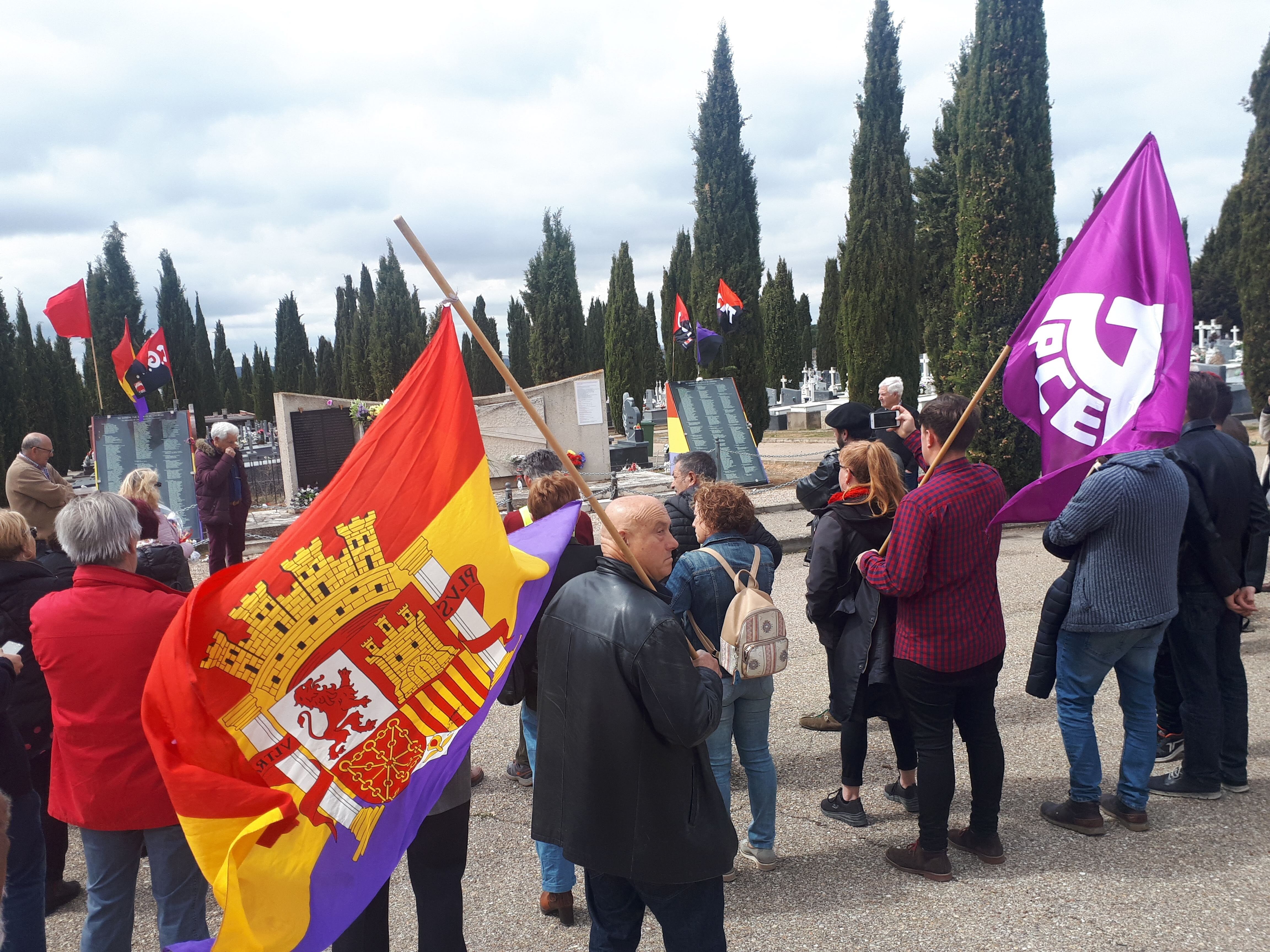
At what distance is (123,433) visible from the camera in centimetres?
1351

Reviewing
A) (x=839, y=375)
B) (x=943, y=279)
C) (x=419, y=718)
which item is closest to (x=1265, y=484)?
(x=419, y=718)

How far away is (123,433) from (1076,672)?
14.0 m

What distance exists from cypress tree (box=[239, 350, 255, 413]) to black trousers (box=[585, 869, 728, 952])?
4616cm

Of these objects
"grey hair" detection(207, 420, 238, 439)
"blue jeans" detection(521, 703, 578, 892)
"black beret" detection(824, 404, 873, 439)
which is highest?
"grey hair" detection(207, 420, 238, 439)

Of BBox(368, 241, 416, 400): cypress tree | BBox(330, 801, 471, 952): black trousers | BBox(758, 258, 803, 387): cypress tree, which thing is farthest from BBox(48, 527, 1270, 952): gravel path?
BBox(758, 258, 803, 387): cypress tree

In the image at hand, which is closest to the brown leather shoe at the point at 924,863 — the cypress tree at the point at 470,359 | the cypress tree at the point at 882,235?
the cypress tree at the point at 882,235

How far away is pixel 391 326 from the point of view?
26672 mm

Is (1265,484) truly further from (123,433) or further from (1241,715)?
(123,433)

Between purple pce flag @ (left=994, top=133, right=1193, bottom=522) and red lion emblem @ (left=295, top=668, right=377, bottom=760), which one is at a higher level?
purple pce flag @ (left=994, top=133, right=1193, bottom=522)

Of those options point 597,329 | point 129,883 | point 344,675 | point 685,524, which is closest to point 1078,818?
point 685,524

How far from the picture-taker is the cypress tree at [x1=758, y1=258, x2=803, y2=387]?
126 ft

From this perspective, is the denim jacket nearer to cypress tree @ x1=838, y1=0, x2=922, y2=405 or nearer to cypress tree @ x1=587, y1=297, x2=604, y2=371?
cypress tree @ x1=838, y1=0, x2=922, y2=405

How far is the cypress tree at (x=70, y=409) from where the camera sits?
86.5ft

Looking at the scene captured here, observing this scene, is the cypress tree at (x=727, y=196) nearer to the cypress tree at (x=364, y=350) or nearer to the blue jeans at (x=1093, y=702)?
the cypress tree at (x=364, y=350)
